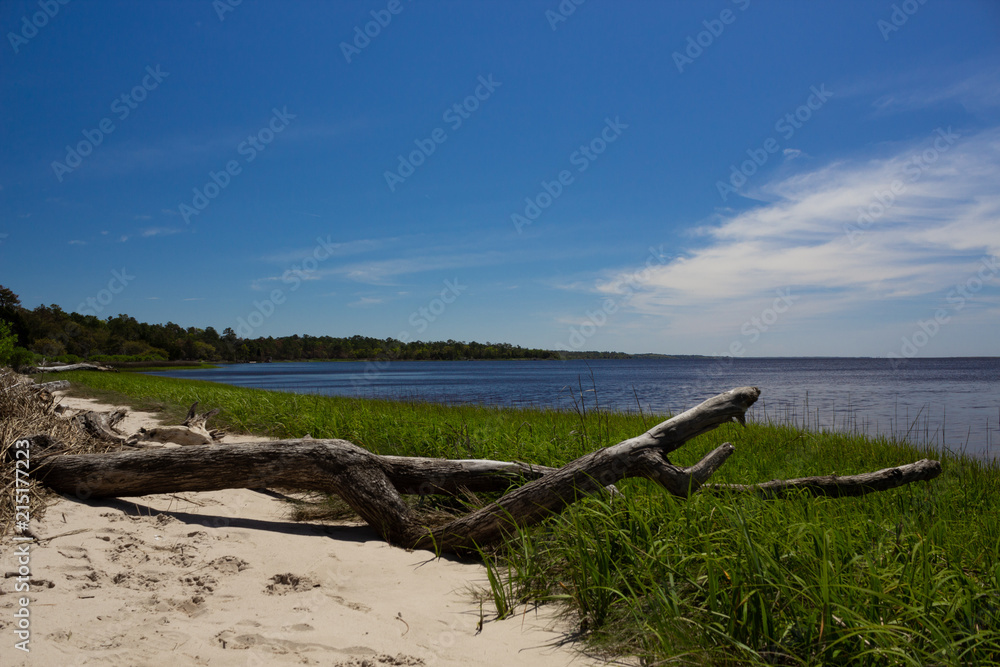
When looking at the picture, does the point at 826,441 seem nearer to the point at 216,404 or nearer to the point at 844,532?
the point at 844,532

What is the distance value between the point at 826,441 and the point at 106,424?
36.8 feet

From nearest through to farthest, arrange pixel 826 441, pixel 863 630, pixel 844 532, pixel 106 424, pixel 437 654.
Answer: pixel 863 630
pixel 437 654
pixel 844 532
pixel 106 424
pixel 826 441

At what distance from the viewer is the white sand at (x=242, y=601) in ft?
8.63

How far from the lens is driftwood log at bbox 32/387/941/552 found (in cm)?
426

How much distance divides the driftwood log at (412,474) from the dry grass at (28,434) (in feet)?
0.68

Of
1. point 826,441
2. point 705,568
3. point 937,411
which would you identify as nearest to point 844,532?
point 705,568

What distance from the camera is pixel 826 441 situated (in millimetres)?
9602

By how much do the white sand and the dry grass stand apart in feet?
0.63

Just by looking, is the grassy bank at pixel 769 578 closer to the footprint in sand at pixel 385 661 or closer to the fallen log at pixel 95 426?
the footprint in sand at pixel 385 661

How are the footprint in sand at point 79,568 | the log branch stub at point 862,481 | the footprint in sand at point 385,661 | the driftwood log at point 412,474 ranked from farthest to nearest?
1. the log branch stub at point 862,481
2. the driftwood log at point 412,474
3. the footprint in sand at point 79,568
4. the footprint in sand at point 385,661

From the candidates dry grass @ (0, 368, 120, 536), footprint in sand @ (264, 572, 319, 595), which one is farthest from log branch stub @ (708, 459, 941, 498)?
dry grass @ (0, 368, 120, 536)


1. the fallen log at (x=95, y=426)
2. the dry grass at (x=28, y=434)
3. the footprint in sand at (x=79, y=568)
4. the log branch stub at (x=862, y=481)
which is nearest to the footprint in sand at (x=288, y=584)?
the footprint in sand at (x=79, y=568)

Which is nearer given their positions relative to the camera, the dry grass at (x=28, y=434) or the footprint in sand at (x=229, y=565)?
the footprint in sand at (x=229, y=565)

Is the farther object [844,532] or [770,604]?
[844,532]
